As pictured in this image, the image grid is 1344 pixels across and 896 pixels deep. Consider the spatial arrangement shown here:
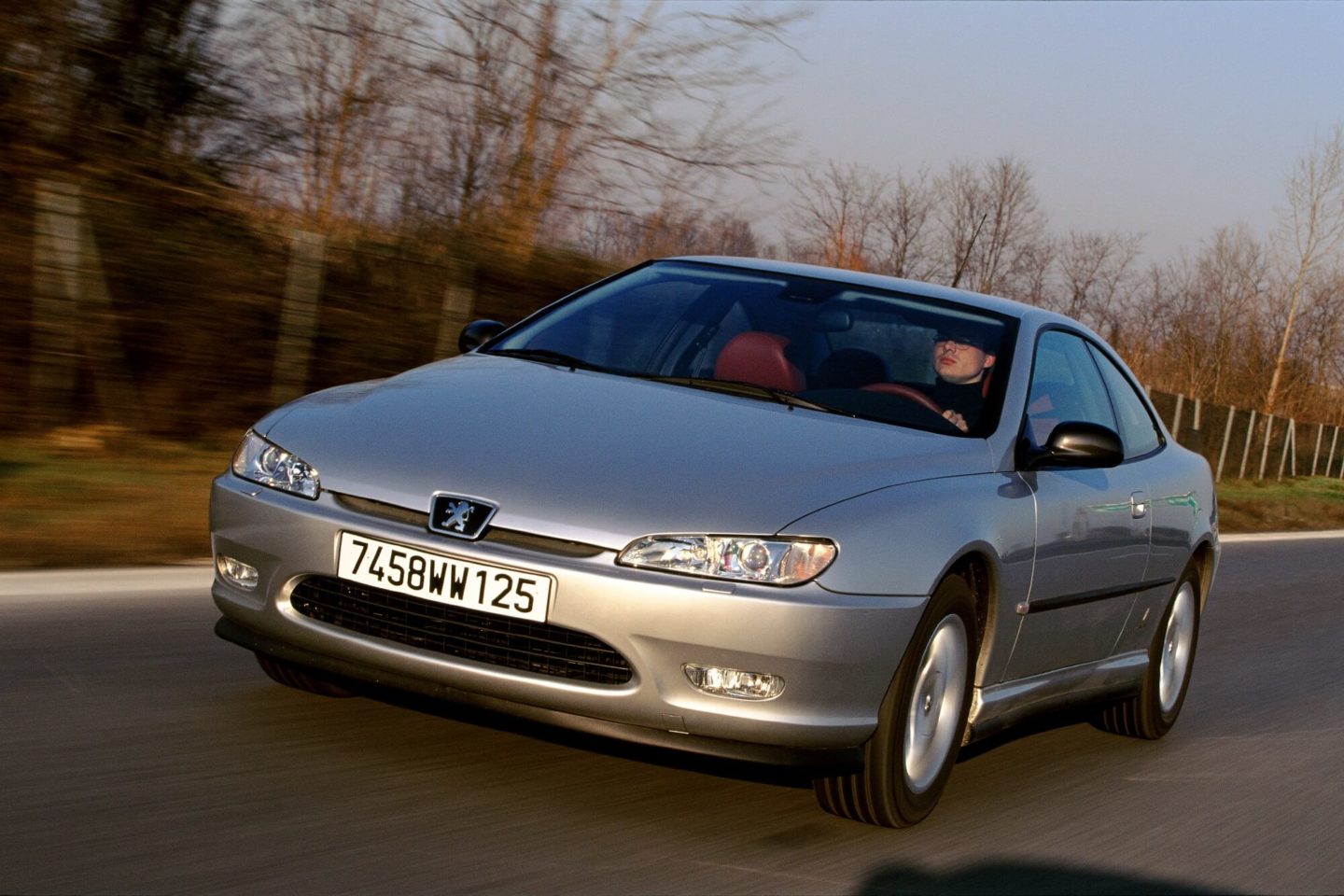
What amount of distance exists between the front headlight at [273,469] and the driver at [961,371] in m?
1.94

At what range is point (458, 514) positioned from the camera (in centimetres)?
418

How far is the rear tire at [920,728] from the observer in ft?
14.5

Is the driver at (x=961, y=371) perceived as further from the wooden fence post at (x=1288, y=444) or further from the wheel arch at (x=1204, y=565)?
the wooden fence post at (x=1288, y=444)

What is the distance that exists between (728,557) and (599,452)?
519mm

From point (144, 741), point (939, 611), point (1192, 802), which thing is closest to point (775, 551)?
point (939, 611)

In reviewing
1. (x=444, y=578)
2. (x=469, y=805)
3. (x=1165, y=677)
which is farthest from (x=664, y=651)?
(x=1165, y=677)

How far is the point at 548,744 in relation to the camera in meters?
4.96

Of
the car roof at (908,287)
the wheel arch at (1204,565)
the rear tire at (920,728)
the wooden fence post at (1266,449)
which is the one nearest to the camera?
the rear tire at (920,728)

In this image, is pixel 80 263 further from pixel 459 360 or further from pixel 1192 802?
pixel 1192 802

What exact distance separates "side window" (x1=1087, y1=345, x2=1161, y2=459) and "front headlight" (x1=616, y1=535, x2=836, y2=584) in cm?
263

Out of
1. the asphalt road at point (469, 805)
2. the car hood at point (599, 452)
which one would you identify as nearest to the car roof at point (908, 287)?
the car hood at point (599, 452)

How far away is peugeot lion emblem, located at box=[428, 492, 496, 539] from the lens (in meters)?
4.15

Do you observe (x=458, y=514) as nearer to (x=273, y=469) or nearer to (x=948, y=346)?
(x=273, y=469)

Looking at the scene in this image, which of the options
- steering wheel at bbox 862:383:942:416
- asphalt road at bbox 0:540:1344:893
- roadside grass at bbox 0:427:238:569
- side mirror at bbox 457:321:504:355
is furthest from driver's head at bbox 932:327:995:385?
roadside grass at bbox 0:427:238:569
